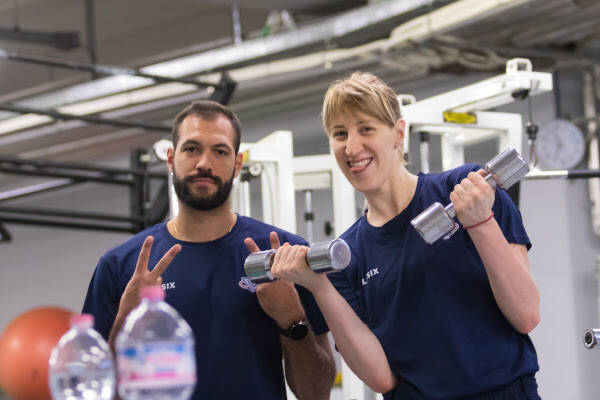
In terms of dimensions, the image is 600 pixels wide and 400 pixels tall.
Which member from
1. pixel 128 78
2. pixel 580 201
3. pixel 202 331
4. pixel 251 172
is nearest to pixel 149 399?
pixel 202 331

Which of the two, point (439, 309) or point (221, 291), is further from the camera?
point (221, 291)

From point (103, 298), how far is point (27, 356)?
3435 millimetres

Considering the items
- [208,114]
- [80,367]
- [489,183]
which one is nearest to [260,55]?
[208,114]

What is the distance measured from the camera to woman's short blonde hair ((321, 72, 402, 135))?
167cm

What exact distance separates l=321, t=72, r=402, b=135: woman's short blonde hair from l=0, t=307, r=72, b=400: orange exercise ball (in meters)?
3.54

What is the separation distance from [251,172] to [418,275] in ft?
5.76

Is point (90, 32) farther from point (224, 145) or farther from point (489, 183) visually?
point (489, 183)

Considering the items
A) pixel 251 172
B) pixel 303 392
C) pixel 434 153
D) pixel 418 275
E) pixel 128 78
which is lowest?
pixel 303 392

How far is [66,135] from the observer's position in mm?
6004

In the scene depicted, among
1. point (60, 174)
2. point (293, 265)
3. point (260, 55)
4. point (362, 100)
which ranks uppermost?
point (260, 55)

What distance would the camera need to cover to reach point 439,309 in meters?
1.61

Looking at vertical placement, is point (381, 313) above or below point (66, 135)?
below

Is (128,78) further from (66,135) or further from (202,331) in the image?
(202,331)

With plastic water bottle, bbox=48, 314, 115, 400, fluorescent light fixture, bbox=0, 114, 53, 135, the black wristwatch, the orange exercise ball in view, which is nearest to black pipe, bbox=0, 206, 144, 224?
the orange exercise ball
